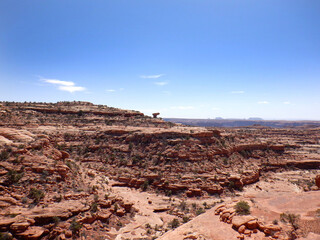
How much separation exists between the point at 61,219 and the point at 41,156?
6.16 m

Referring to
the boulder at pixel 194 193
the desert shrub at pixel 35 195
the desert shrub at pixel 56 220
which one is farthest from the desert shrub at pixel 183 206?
the desert shrub at pixel 35 195

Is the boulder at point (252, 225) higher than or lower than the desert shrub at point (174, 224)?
higher

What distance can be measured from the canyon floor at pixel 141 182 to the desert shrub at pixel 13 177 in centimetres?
6

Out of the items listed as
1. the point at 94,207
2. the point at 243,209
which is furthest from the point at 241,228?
the point at 94,207

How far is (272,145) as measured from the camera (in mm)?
36281

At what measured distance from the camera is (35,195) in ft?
38.8

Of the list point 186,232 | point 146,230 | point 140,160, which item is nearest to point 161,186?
point 140,160

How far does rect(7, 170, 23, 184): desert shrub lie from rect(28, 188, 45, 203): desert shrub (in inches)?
47.3

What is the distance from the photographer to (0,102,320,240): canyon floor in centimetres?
1004

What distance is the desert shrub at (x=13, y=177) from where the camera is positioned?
1192 cm

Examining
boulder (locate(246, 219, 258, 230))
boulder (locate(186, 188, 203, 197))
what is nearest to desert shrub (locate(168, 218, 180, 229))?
boulder (locate(186, 188, 203, 197))

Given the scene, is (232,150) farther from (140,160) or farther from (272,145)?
(140,160)

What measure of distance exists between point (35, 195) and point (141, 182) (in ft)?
42.1

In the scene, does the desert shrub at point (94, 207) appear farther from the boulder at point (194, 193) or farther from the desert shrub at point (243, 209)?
the boulder at point (194, 193)
